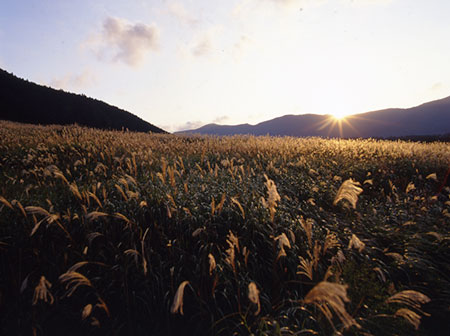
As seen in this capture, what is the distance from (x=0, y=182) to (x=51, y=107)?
69759 mm

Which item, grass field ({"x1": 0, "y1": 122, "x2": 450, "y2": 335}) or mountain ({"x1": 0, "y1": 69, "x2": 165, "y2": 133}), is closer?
grass field ({"x1": 0, "y1": 122, "x2": 450, "y2": 335})

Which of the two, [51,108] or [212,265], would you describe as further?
[51,108]

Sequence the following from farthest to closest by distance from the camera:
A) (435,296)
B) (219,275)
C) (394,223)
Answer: (394,223) → (435,296) → (219,275)

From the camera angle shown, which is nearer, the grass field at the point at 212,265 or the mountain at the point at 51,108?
the grass field at the point at 212,265

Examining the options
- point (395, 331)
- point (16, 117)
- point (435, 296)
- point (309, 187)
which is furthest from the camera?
point (16, 117)

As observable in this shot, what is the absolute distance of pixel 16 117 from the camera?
5472 centimetres

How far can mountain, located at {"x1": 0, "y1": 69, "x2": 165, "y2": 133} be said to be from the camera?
56125 mm

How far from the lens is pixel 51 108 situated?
60.0 metres

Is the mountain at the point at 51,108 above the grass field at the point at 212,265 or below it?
above

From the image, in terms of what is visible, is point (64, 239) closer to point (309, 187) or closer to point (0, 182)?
point (0, 182)

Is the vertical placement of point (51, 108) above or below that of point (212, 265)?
above

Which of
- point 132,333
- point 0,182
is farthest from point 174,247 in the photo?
point 0,182

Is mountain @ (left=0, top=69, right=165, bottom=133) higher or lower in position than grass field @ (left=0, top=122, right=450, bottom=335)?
higher

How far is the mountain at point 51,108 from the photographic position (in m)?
56.1
